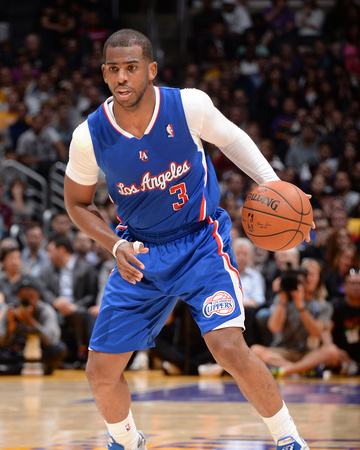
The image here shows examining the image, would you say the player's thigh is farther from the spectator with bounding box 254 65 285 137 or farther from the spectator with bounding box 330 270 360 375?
the spectator with bounding box 254 65 285 137

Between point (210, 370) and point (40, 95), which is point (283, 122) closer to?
point (40, 95)

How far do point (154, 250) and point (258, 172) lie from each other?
2.18 ft

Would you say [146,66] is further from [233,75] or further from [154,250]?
[233,75]

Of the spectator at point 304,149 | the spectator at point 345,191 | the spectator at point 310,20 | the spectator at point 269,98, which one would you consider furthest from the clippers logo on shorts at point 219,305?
the spectator at point 310,20

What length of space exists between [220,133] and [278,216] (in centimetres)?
50

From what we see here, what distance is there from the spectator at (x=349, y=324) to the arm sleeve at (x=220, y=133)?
498 centimetres

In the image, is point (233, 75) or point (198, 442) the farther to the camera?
point (233, 75)

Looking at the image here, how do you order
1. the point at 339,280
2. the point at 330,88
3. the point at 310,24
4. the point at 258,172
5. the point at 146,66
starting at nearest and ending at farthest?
the point at 146,66 → the point at 258,172 → the point at 339,280 → the point at 330,88 → the point at 310,24

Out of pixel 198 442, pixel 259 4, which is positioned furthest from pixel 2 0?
pixel 198 442

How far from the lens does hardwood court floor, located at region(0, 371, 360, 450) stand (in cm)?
Answer: 467

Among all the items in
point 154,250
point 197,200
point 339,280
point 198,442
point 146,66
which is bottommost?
point 339,280

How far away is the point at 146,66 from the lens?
3723mm

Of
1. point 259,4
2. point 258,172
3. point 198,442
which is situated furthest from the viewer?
point 259,4

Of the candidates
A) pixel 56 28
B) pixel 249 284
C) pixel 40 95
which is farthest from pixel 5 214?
pixel 56 28
